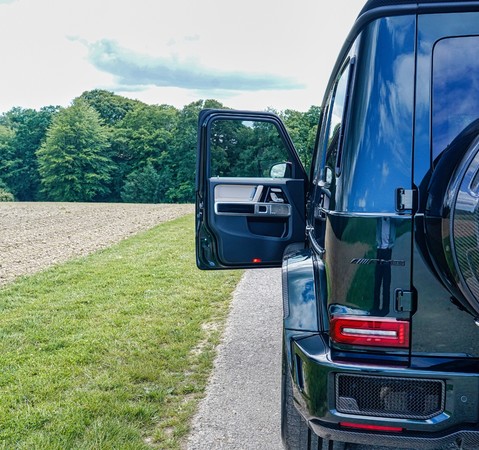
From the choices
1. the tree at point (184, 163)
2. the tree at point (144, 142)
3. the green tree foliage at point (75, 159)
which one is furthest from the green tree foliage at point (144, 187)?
the green tree foliage at point (75, 159)

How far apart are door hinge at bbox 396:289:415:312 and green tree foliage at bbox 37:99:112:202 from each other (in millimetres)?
47152

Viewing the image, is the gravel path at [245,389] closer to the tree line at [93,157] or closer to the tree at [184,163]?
the tree at [184,163]

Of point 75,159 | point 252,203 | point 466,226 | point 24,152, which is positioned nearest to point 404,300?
point 466,226

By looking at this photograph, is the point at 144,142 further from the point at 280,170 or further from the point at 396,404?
the point at 396,404

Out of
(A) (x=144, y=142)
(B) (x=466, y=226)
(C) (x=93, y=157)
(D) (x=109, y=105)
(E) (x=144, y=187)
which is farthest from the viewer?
(D) (x=109, y=105)

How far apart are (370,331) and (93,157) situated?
48679mm

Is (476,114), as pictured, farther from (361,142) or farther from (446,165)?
(361,142)

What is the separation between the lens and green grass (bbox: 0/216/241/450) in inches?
111

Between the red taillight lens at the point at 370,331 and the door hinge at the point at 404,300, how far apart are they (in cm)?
5

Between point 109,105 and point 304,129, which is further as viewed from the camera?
point 109,105

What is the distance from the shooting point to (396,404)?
1.71 m

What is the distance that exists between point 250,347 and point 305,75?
262cm

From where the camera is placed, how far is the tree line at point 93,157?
44156mm

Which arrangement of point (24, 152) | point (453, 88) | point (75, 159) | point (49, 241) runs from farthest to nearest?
point (24, 152) → point (75, 159) → point (49, 241) → point (453, 88)
